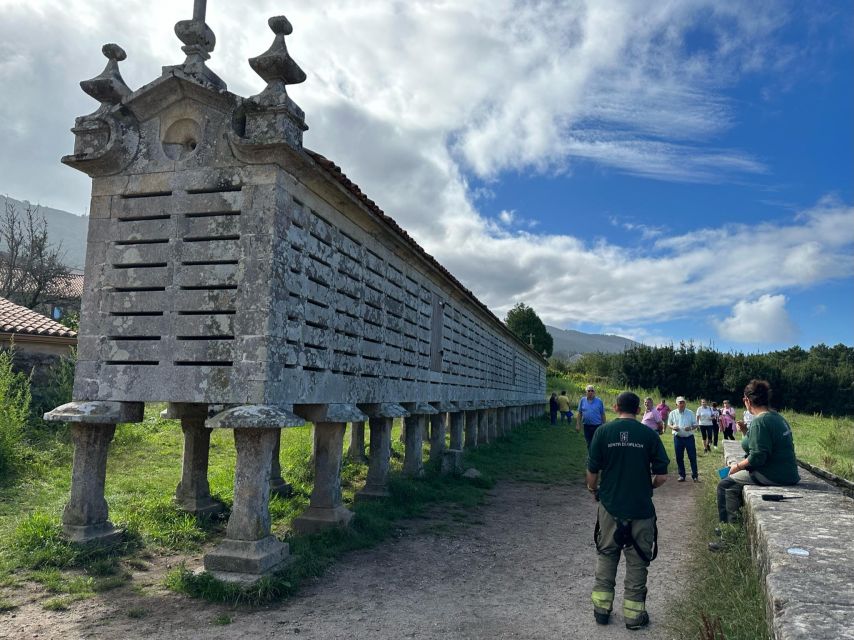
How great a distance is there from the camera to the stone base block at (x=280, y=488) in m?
9.21

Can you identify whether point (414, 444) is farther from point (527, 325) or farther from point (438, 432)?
point (527, 325)

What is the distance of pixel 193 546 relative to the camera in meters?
7.03

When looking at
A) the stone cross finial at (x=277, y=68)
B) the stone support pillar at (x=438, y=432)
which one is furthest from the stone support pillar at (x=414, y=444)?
the stone cross finial at (x=277, y=68)

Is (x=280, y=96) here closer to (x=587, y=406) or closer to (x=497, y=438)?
(x=587, y=406)

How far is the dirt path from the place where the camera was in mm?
4719

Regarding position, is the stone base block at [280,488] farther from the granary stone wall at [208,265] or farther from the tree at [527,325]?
the tree at [527,325]

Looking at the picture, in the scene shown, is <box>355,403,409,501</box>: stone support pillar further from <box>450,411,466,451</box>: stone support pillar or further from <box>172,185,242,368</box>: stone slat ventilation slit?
<box>450,411,466,451</box>: stone support pillar

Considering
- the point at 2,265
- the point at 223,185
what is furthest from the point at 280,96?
the point at 2,265

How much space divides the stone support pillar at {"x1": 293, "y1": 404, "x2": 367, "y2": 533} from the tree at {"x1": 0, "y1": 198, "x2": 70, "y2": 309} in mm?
22634

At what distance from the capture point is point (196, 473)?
826 centimetres

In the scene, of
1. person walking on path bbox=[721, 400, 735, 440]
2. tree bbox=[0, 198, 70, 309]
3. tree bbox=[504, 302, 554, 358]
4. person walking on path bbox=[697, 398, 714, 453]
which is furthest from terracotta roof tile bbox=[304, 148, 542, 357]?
tree bbox=[504, 302, 554, 358]

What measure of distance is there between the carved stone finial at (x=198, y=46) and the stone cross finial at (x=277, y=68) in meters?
0.47

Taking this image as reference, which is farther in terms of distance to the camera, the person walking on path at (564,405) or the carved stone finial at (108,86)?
the person walking on path at (564,405)

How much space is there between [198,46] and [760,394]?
6882 millimetres
